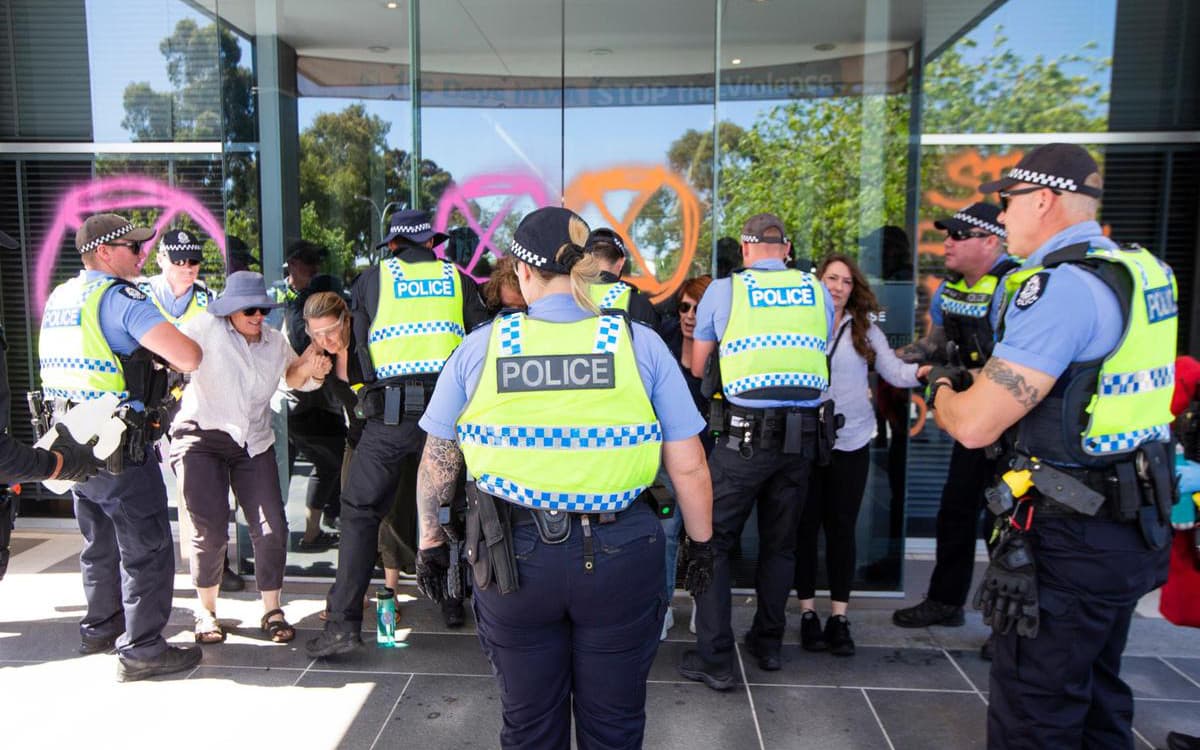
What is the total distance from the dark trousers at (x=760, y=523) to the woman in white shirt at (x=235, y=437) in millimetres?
2072

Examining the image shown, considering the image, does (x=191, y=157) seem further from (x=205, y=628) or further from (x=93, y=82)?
(x=205, y=628)

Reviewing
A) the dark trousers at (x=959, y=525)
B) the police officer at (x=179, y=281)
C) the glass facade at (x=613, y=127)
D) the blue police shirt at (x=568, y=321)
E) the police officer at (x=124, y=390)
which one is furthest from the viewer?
the glass facade at (x=613, y=127)

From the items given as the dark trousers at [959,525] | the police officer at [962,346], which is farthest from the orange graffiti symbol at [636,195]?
the dark trousers at [959,525]

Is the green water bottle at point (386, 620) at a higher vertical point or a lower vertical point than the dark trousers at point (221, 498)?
lower

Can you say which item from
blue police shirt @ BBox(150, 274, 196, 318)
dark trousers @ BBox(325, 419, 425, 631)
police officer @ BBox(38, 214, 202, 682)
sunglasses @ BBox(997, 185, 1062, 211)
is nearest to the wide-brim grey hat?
police officer @ BBox(38, 214, 202, 682)

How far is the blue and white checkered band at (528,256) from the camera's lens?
2.41 m

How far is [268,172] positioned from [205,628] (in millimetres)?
2583

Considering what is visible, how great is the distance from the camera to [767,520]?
4.06 metres

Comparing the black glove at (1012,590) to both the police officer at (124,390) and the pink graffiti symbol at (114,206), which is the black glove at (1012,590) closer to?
the police officer at (124,390)

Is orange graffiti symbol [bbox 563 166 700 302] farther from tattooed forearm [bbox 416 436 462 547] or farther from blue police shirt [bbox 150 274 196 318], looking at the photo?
tattooed forearm [bbox 416 436 462 547]

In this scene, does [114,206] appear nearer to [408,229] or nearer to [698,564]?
[408,229]

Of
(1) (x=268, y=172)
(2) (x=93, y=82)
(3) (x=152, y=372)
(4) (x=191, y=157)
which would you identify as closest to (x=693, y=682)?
(3) (x=152, y=372)

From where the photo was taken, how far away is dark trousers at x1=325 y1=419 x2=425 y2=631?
411 centimetres

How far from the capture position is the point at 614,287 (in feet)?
13.6
